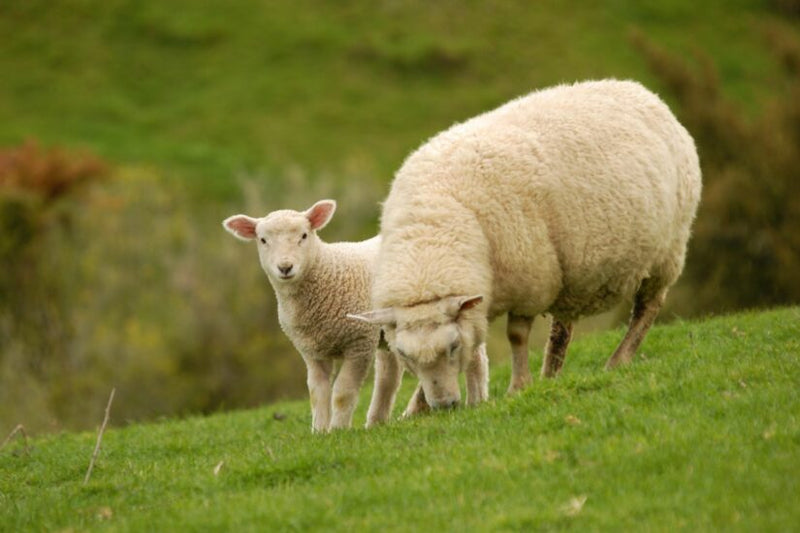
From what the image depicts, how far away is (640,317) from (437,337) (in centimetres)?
291

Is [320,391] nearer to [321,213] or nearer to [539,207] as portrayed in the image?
[321,213]

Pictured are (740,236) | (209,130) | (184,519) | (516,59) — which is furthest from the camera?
(516,59)

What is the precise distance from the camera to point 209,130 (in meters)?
46.8

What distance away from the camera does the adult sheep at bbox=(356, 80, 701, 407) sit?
8523 mm

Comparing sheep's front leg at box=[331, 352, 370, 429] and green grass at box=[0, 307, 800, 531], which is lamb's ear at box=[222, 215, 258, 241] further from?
green grass at box=[0, 307, 800, 531]

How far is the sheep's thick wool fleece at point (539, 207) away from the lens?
28.5 feet

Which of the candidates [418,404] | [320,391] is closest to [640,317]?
[418,404]

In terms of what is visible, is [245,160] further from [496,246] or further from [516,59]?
[496,246]

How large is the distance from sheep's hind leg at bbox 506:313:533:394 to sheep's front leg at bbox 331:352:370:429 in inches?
54.7

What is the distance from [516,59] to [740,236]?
25.1 metres

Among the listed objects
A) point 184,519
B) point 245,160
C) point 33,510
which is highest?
point 184,519

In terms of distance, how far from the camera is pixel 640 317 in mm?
10469

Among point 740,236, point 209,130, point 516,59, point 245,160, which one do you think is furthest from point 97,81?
point 740,236

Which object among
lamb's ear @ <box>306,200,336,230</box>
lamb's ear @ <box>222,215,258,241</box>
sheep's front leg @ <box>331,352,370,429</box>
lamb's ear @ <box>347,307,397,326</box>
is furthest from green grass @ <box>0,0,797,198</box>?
lamb's ear @ <box>347,307,397,326</box>
